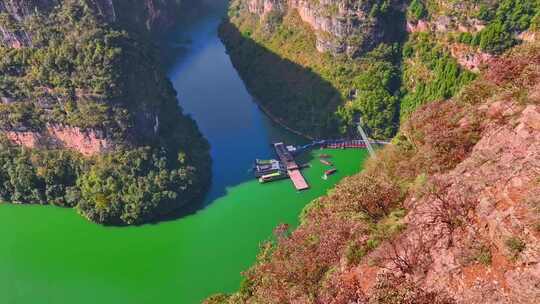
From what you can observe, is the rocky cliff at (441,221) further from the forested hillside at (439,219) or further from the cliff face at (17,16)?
the cliff face at (17,16)

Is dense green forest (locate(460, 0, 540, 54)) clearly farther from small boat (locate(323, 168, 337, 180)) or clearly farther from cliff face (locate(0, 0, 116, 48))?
cliff face (locate(0, 0, 116, 48))

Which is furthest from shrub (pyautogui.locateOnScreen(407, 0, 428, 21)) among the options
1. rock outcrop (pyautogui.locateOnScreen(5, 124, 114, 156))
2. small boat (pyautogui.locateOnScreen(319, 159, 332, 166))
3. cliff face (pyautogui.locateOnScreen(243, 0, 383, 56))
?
rock outcrop (pyautogui.locateOnScreen(5, 124, 114, 156))

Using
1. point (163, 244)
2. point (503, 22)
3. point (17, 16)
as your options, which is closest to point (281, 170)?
point (163, 244)

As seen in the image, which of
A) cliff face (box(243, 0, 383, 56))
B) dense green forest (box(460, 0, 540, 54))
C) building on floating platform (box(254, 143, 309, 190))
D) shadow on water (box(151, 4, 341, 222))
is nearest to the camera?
dense green forest (box(460, 0, 540, 54))

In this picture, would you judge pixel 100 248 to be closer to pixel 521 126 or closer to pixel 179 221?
pixel 179 221

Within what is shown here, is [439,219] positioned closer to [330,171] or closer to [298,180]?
[298,180]
